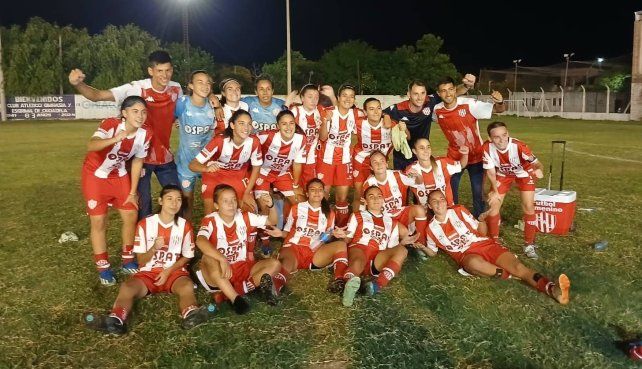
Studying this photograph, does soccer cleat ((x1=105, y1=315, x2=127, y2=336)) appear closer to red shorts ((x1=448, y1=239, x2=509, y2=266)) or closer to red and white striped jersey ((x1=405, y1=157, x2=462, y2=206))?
red shorts ((x1=448, y1=239, x2=509, y2=266))

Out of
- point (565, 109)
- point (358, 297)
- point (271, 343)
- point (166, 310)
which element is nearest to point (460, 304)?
point (358, 297)

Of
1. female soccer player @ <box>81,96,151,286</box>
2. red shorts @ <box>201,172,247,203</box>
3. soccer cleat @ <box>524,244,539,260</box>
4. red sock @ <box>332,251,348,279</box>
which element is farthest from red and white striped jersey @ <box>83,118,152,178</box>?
soccer cleat @ <box>524,244,539,260</box>

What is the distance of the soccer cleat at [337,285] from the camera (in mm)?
4664

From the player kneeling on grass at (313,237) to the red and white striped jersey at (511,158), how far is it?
199cm

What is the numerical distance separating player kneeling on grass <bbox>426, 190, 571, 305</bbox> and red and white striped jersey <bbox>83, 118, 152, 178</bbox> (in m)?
2.91

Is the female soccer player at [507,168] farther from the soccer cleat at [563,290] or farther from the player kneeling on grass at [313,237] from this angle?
the player kneeling on grass at [313,237]

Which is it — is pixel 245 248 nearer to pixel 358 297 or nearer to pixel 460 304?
pixel 358 297

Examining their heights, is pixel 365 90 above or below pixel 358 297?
above

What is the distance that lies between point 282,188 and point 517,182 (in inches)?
106

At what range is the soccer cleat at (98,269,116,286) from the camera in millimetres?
4957

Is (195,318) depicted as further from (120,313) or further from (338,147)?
(338,147)

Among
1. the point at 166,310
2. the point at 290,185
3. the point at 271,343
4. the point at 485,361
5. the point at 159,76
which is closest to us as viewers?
the point at 485,361

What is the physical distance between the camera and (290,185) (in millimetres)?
6238

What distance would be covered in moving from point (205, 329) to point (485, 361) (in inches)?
78.6
